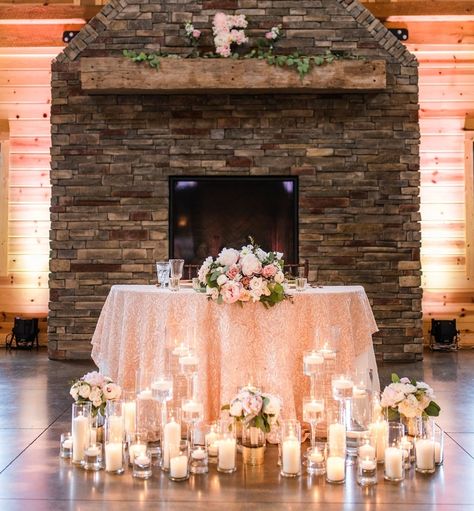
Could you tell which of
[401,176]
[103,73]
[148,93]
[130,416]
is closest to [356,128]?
[401,176]

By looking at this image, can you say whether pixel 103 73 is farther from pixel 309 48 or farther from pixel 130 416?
pixel 130 416

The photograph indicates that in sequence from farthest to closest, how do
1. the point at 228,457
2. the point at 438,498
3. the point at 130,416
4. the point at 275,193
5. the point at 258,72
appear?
the point at 275,193
the point at 258,72
the point at 130,416
the point at 228,457
the point at 438,498

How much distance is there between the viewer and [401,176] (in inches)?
238

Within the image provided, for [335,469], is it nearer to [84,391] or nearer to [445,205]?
[84,391]

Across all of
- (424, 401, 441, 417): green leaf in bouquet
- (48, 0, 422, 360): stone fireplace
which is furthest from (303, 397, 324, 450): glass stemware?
(48, 0, 422, 360): stone fireplace

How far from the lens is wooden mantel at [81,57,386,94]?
5730 millimetres

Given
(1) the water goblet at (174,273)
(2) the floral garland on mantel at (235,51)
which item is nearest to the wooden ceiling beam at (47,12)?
(2) the floral garland on mantel at (235,51)

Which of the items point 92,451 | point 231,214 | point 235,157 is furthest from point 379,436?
point 235,157

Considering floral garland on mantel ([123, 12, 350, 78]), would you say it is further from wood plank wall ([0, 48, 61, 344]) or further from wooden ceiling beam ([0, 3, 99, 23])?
wood plank wall ([0, 48, 61, 344])

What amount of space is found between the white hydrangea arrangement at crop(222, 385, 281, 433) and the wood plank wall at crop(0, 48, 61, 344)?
4.70 meters

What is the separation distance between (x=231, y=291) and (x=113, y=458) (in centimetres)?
96

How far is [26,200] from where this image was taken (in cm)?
709

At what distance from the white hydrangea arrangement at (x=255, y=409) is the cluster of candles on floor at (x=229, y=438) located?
0.07 m

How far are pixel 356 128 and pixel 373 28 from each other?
100 centimetres
